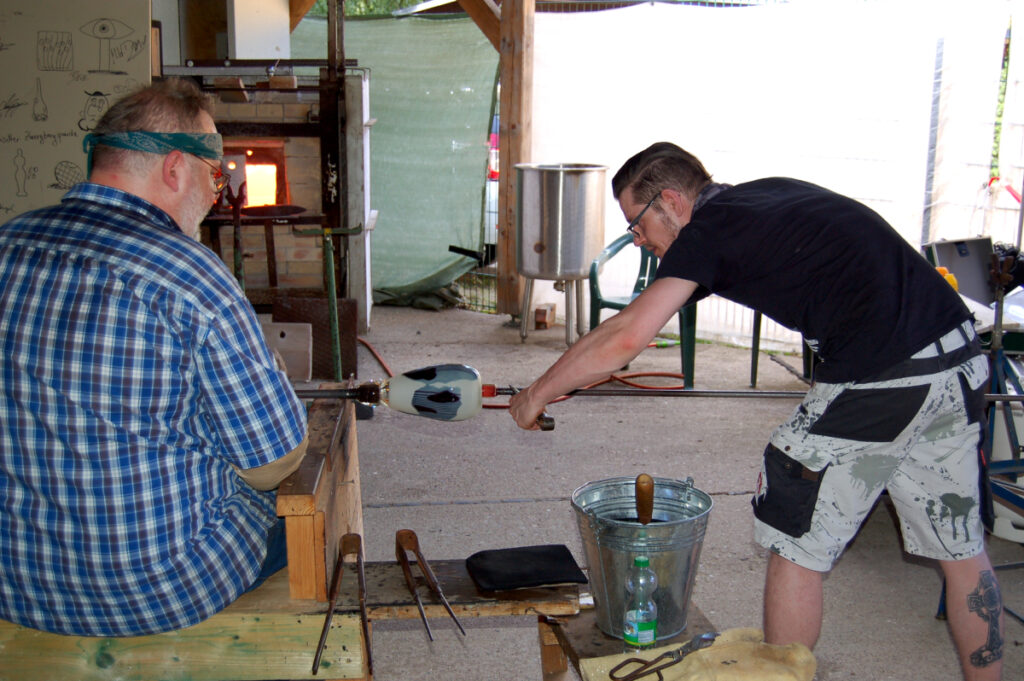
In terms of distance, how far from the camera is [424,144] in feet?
30.8

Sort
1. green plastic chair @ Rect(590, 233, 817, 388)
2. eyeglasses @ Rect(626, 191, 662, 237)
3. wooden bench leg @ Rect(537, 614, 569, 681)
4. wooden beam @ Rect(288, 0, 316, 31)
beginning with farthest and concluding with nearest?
1. wooden beam @ Rect(288, 0, 316, 31)
2. green plastic chair @ Rect(590, 233, 817, 388)
3. eyeglasses @ Rect(626, 191, 662, 237)
4. wooden bench leg @ Rect(537, 614, 569, 681)

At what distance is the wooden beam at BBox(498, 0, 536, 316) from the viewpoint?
773 cm

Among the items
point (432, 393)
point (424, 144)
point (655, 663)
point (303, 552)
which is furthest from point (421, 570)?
point (424, 144)

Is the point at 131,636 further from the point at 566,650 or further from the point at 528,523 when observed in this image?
the point at 528,523

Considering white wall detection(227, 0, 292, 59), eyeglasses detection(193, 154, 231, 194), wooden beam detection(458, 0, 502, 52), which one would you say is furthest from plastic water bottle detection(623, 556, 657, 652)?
white wall detection(227, 0, 292, 59)

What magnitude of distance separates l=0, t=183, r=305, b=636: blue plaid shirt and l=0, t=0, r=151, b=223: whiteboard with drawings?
372 centimetres

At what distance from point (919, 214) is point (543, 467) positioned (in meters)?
3.68

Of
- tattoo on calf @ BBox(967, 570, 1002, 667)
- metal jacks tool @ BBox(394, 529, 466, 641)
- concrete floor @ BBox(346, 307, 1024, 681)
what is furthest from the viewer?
concrete floor @ BBox(346, 307, 1024, 681)

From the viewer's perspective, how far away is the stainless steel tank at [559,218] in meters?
6.89

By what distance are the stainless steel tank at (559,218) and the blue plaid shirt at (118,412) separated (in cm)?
508

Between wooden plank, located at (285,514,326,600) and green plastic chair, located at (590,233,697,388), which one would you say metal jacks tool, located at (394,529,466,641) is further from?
green plastic chair, located at (590,233,697,388)

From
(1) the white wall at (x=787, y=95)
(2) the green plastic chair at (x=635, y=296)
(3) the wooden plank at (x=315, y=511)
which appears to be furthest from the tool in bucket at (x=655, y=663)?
(1) the white wall at (x=787, y=95)

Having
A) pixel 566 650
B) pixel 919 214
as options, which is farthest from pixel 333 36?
pixel 566 650

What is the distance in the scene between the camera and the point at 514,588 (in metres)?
2.18
